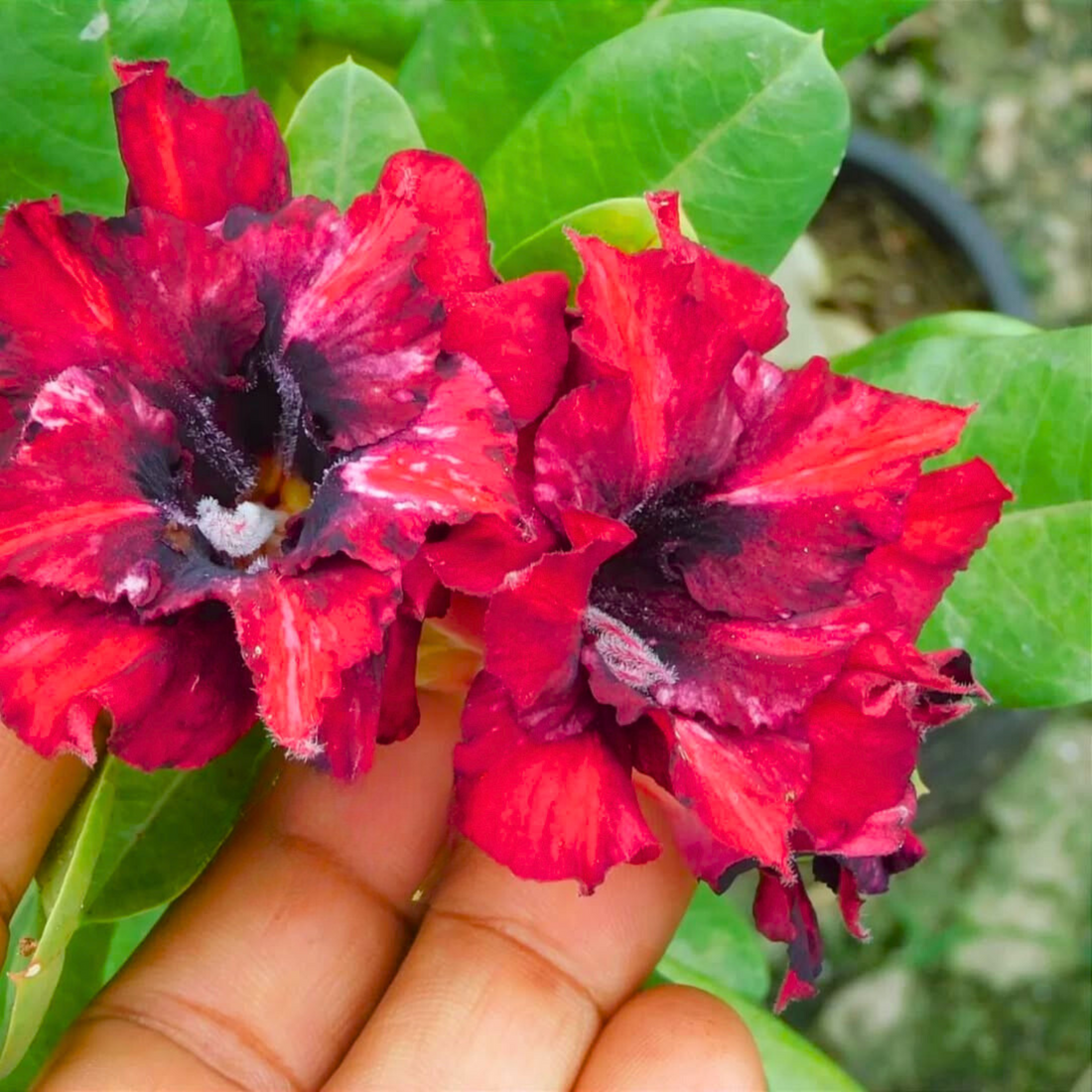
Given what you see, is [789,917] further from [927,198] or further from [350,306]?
[927,198]

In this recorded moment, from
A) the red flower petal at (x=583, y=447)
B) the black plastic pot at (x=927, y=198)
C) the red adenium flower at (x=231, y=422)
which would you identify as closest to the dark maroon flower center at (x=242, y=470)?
the red adenium flower at (x=231, y=422)

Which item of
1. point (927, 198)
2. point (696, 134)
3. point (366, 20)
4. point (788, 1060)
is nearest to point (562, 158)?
A: point (696, 134)

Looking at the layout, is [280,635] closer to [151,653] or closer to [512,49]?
[151,653]

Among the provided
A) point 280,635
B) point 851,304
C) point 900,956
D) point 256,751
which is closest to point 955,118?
point 851,304

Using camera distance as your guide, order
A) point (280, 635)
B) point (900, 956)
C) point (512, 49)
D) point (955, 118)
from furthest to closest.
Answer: point (955, 118)
point (900, 956)
point (512, 49)
point (280, 635)

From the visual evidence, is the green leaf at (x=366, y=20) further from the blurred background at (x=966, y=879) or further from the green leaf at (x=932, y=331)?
the blurred background at (x=966, y=879)

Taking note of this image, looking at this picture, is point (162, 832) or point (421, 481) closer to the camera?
point (421, 481)
